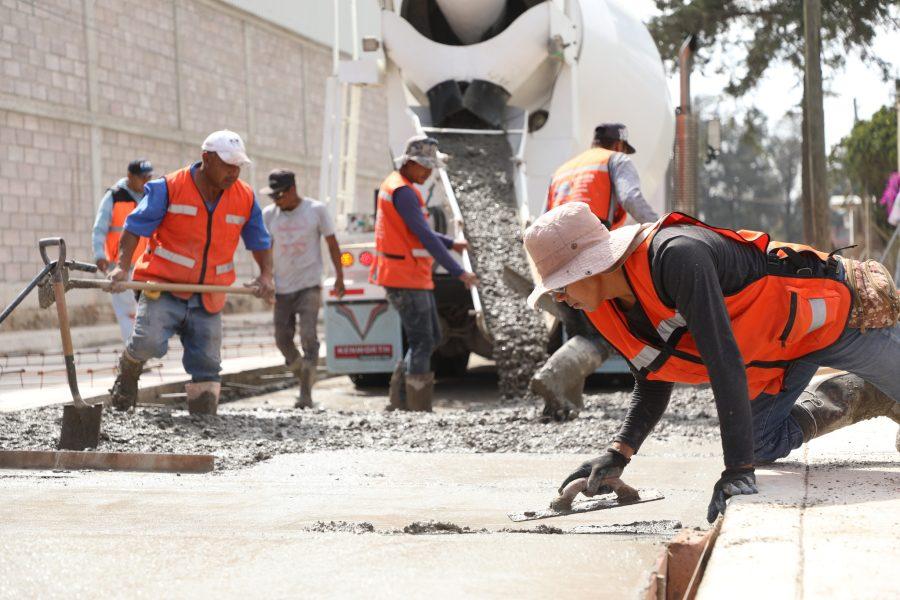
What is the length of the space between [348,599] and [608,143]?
4393mm

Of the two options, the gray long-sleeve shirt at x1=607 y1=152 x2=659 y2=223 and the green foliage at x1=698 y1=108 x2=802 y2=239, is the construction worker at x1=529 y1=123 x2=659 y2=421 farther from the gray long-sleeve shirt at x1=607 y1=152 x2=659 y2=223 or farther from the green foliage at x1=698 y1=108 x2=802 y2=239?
the green foliage at x1=698 y1=108 x2=802 y2=239

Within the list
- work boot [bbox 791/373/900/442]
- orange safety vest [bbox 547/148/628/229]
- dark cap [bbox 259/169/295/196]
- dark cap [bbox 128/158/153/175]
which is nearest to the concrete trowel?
work boot [bbox 791/373/900/442]

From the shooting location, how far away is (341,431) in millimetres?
5957

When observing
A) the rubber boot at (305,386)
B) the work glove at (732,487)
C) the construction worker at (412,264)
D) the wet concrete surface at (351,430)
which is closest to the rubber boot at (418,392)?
the construction worker at (412,264)

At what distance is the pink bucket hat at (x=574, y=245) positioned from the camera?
10.0 feet

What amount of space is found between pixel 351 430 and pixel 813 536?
11.9ft

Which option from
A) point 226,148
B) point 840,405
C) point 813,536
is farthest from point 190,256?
point 813,536

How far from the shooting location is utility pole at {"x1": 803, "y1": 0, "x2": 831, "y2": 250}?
488 inches

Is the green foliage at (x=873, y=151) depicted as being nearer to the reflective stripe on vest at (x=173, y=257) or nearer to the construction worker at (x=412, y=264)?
the construction worker at (x=412, y=264)

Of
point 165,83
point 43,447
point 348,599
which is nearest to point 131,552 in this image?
point 348,599

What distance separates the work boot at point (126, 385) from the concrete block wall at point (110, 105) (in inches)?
200

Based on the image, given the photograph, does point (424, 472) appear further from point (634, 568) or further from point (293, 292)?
point (293, 292)

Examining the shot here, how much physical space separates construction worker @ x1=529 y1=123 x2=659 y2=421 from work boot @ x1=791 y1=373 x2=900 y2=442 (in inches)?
86.6

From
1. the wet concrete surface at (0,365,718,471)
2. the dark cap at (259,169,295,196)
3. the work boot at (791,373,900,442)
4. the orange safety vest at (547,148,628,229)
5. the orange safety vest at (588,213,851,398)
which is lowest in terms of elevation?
the wet concrete surface at (0,365,718,471)
